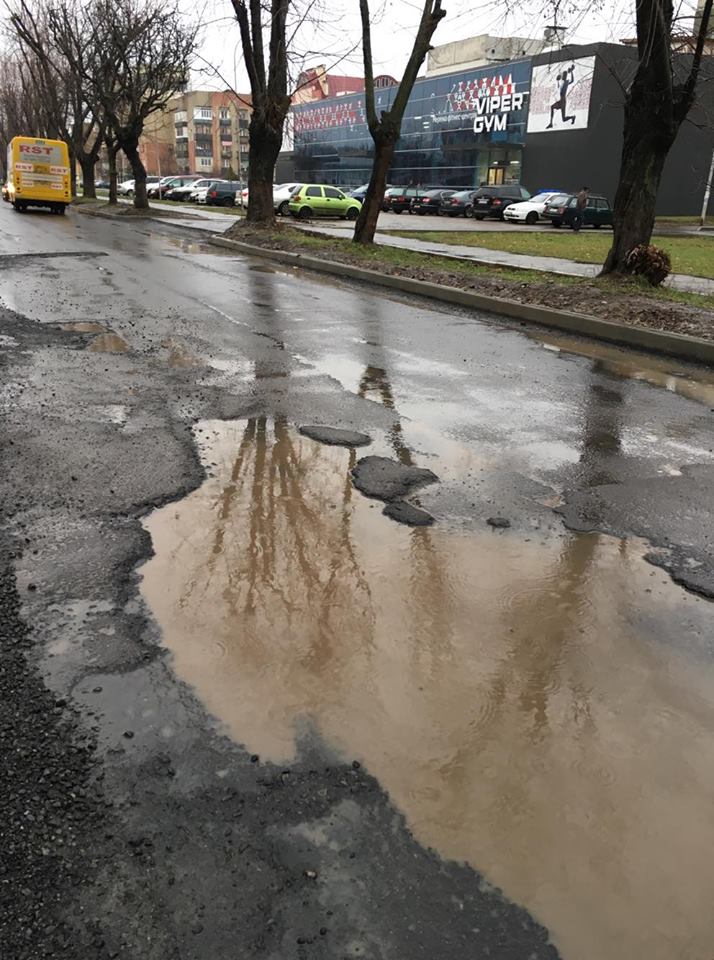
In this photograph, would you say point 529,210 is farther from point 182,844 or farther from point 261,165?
point 182,844

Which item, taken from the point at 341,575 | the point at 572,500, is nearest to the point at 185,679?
the point at 341,575

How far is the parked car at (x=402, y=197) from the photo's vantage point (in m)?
43.2

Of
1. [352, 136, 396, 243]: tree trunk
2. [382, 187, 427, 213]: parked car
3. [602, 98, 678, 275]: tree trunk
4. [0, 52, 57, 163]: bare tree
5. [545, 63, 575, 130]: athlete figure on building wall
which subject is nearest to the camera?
[602, 98, 678, 275]: tree trunk

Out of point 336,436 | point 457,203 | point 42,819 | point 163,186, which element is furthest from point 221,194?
point 42,819

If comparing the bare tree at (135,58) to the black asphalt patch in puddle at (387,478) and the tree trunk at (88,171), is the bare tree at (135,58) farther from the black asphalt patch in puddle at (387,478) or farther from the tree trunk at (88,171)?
the black asphalt patch in puddle at (387,478)

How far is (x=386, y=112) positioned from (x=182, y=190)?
35.9 m

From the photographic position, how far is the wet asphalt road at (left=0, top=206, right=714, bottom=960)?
6.82 feet

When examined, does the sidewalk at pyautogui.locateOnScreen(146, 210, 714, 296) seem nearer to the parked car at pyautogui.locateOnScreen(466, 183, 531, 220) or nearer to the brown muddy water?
the brown muddy water

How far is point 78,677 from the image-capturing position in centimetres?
294

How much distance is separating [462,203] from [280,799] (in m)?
41.9

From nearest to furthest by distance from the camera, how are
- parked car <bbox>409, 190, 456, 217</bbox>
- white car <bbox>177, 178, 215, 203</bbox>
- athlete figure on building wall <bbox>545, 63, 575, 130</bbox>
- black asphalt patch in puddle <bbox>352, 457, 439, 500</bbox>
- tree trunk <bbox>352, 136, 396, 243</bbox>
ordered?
black asphalt patch in puddle <bbox>352, 457, 439, 500</bbox> → tree trunk <bbox>352, 136, 396, 243</bbox> → athlete figure on building wall <bbox>545, 63, 575, 130</bbox> → parked car <bbox>409, 190, 456, 217</bbox> → white car <bbox>177, 178, 215, 203</bbox>

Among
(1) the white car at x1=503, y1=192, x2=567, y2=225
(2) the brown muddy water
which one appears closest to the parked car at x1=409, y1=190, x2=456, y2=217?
(1) the white car at x1=503, y1=192, x2=567, y2=225

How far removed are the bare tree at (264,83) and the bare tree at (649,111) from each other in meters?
13.0

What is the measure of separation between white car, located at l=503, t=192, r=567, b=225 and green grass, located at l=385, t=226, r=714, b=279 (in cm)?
520
